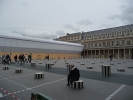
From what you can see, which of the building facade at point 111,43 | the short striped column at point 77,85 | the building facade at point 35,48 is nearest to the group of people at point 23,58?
the building facade at point 35,48

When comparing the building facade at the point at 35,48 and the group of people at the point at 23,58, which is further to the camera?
the building facade at the point at 35,48

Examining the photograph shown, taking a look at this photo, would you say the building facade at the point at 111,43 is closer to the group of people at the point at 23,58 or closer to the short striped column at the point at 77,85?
the group of people at the point at 23,58

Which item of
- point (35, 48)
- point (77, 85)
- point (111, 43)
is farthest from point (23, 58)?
point (111, 43)

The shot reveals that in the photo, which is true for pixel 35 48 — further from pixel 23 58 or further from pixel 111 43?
pixel 111 43

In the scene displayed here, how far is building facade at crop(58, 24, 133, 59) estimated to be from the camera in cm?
6631

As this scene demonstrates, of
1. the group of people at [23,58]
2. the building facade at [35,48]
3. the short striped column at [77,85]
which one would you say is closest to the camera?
the short striped column at [77,85]

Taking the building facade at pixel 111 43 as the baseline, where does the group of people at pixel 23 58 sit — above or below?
below

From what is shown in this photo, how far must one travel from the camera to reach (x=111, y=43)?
2896 inches

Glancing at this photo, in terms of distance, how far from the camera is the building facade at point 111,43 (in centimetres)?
6631

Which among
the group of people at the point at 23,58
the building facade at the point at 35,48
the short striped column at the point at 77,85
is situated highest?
the building facade at the point at 35,48

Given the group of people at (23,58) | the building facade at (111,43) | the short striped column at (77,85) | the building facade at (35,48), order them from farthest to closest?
1. the building facade at (111,43)
2. the building facade at (35,48)
3. the group of people at (23,58)
4. the short striped column at (77,85)

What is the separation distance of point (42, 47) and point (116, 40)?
1818 inches

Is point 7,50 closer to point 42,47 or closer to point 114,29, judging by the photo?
point 42,47

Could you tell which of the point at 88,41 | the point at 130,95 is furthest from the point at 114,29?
the point at 130,95
